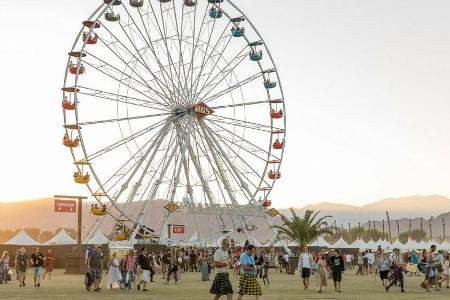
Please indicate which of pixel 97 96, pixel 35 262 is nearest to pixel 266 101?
pixel 97 96

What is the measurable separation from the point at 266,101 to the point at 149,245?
1430 centimetres

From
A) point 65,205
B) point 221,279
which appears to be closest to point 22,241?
point 65,205

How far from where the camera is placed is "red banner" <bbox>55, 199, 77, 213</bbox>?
51.2 metres

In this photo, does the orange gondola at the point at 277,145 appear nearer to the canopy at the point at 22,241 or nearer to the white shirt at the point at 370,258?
the white shirt at the point at 370,258

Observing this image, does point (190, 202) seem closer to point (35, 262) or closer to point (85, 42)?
point (85, 42)

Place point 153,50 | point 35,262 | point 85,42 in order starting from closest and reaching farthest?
1. point 35,262
2. point 85,42
3. point 153,50

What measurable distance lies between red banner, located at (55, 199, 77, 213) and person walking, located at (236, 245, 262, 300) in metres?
35.6

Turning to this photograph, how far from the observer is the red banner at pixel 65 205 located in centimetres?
5116

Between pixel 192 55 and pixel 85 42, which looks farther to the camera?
pixel 192 55

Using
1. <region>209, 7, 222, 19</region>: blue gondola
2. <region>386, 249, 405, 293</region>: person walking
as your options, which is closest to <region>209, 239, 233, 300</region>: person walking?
<region>386, 249, 405, 293</region>: person walking

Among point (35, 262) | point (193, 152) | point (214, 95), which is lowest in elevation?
point (35, 262)

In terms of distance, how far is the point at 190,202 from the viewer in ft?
161

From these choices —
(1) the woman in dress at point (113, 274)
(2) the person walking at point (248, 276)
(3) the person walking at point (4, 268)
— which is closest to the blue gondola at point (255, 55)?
(3) the person walking at point (4, 268)

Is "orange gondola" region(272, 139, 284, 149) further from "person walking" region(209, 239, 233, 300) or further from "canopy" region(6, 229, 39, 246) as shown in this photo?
"person walking" region(209, 239, 233, 300)
